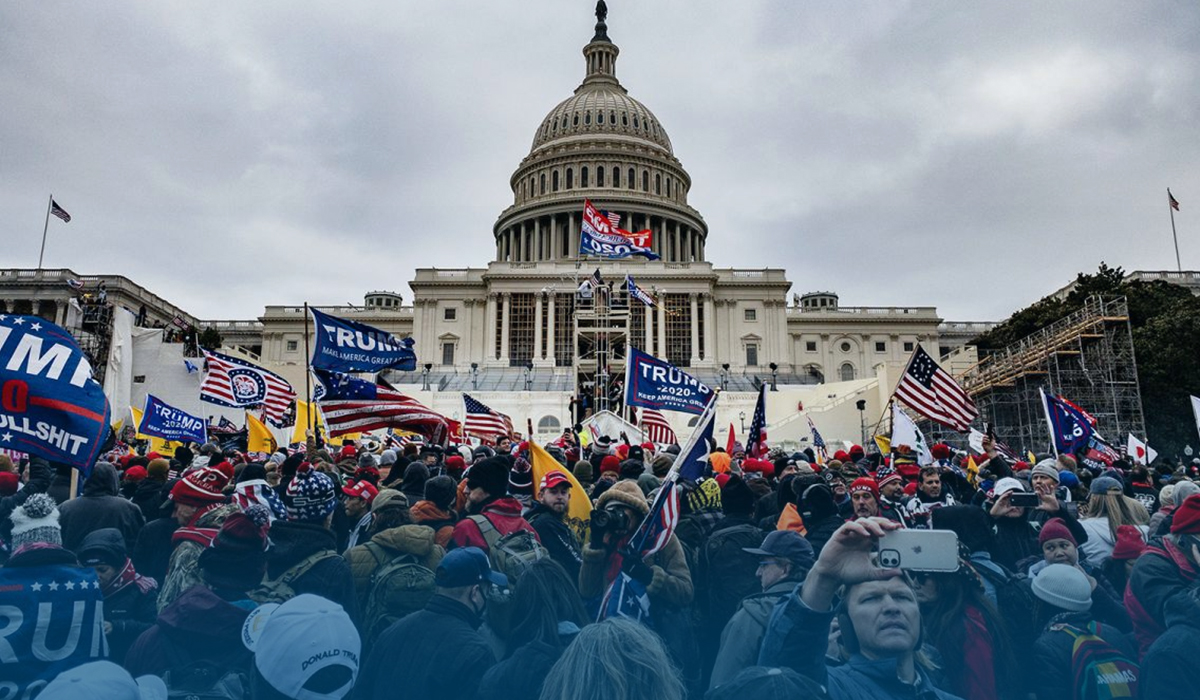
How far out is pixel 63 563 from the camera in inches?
131

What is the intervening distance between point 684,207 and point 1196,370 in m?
52.7

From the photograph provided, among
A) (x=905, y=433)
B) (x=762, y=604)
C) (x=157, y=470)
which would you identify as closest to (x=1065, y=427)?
(x=905, y=433)

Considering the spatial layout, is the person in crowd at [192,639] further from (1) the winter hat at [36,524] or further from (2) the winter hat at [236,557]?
(1) the winter hat at [36,524]

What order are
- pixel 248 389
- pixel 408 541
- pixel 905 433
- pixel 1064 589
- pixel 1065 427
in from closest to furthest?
pixel 1064 589 < pixel 408 541 < pixel 905 433 < pixel 1065 427 < pixel 248 389

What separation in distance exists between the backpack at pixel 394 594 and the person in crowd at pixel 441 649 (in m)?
0.76

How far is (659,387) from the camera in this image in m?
14.4

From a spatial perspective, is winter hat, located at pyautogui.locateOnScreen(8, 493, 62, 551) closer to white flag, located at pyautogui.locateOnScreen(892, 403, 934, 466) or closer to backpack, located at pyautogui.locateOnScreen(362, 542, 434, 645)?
backpack, located at pyautogui.locateOnScreen(362, 542, 434, 645)

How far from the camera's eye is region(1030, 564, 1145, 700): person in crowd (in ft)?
11.1

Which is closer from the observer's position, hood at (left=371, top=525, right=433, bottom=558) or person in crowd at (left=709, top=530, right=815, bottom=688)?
person in crowd at (left=709, top=530, right=815, bottom=688)

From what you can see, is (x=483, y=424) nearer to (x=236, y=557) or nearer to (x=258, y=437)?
(x=258, y=437)

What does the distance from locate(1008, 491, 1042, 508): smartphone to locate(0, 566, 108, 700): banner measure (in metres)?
5.06

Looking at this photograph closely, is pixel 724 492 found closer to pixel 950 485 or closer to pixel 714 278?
pixel 950 485

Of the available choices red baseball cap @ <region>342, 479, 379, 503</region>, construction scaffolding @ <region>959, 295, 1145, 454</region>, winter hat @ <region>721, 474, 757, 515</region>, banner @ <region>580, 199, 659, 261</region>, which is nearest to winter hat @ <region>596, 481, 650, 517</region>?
winter hat @ <region>721, 474, 757, 515</region>

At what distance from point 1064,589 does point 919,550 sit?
1361 mm
